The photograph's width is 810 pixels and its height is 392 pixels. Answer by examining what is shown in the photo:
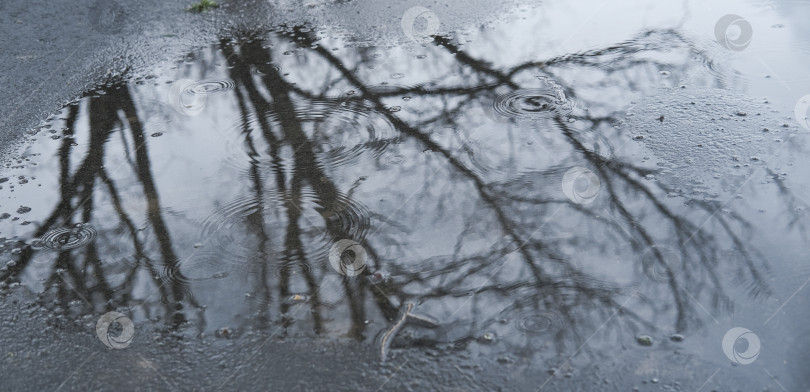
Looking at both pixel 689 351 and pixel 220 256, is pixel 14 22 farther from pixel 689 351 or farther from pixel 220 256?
pixel 689 351

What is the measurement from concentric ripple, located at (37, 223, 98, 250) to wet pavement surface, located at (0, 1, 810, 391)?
0.02 meters

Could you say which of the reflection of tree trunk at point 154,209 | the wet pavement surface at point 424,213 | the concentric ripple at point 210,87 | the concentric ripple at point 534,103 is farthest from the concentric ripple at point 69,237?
the concentric ripple at point 534,103

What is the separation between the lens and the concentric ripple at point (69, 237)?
363 centimetres

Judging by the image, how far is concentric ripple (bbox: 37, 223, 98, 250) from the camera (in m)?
3.63

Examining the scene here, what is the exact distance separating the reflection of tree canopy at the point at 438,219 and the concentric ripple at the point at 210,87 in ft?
0.64

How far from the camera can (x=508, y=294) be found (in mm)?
3096

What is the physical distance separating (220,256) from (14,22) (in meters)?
4.33

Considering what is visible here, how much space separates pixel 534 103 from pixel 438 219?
144 centimetres

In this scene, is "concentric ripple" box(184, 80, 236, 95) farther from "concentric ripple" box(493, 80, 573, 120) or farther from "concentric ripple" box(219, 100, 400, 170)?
"concentric ripple" box(493, 80, 573, 120)

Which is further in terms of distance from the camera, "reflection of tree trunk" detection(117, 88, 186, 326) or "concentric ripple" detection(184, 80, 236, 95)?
"concentric ripple" detection(184, 80, 236, 95)

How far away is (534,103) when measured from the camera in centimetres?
466

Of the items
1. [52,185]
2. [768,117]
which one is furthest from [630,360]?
[52,185]

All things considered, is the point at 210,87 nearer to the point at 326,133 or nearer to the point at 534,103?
the point at 326,133

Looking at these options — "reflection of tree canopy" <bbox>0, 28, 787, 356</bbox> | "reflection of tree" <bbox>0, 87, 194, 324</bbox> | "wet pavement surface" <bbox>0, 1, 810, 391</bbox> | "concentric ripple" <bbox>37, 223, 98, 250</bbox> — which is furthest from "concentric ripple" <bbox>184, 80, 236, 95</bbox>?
"concentric ripple" <bbox>37, 223, 98, 250</bbox>
